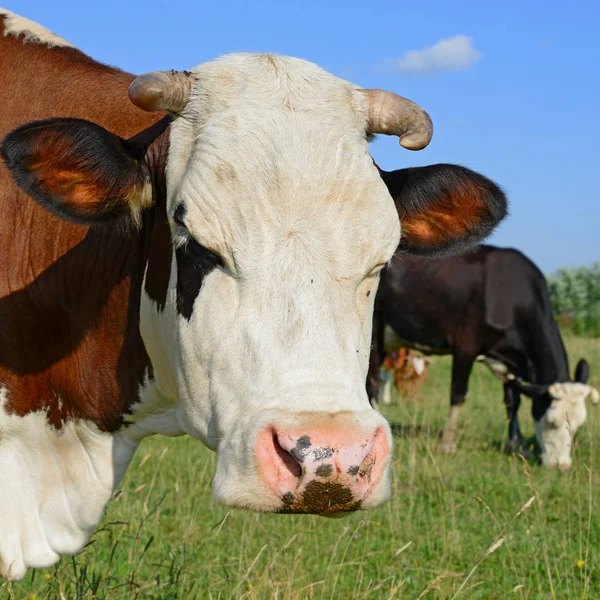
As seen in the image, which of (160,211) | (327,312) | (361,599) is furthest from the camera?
(361,599)

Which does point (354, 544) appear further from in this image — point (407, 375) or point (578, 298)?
point (578, 298)

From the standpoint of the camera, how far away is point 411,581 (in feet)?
17.2

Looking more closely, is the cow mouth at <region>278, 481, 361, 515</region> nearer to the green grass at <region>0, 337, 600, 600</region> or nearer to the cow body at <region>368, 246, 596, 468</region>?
the green grass at <region>0, 337, 600, 600</region>

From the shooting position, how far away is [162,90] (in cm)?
315

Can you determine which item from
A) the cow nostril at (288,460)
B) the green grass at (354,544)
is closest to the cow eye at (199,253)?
the cow nostril at (288,460)

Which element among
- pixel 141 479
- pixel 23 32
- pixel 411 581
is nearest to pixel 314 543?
pixel 411 581

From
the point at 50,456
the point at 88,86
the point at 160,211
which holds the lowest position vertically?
the point at 50,456

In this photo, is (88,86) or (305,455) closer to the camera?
(305,455)

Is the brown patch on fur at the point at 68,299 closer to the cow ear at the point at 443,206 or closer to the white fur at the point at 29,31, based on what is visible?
the white fur at the point at 29,31

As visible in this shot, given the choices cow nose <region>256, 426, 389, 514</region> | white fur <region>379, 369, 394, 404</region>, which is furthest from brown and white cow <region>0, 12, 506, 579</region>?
white fur <region>379, 369, 394, 404</region>

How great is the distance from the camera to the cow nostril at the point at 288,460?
257cm

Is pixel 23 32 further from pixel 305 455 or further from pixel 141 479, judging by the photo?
pixel 141 479

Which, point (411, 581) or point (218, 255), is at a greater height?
point (218, 255)

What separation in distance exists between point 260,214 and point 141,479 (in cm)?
523
